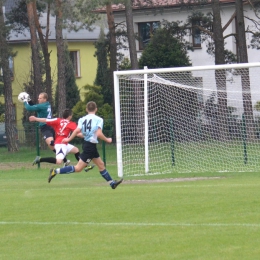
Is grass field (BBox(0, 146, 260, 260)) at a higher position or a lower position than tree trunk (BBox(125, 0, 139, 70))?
lower

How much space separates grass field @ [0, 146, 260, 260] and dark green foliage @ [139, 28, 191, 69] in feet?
81.2

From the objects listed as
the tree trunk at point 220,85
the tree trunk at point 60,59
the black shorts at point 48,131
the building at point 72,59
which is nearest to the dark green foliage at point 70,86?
the building at point 72,59

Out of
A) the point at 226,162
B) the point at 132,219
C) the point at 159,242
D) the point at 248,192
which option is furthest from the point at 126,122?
the point at 159,242

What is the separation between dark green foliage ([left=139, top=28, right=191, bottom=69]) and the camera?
4147cm

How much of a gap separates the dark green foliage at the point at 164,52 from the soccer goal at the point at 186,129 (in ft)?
53.2

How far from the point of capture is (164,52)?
139 feet

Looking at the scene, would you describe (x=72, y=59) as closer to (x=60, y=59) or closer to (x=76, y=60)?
(x=76, y=60)

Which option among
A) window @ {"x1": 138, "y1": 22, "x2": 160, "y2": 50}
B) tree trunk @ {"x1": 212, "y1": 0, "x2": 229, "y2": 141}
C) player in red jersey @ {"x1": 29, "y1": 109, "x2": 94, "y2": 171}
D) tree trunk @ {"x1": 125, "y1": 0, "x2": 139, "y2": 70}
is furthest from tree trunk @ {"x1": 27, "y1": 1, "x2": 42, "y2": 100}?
player in red jersey @ {"x1": 29, "y1": 109, "x2": 94, "y2": 171}

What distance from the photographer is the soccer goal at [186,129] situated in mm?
21953

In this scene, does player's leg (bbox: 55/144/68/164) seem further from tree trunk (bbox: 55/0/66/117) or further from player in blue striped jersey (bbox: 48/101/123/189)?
tree trunk (bbox: 55/0/66/117)

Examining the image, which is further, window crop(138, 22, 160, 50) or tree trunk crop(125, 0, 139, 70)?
window crop(138, 22, 160, 50)

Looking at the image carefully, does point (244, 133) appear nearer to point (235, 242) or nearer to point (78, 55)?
point (235, 242)

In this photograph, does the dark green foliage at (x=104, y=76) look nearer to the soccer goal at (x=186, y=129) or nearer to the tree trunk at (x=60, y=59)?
the tree trunk at (x=60, y=59)

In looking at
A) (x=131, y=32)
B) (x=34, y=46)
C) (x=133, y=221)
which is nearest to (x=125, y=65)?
(x=34, y=46)
